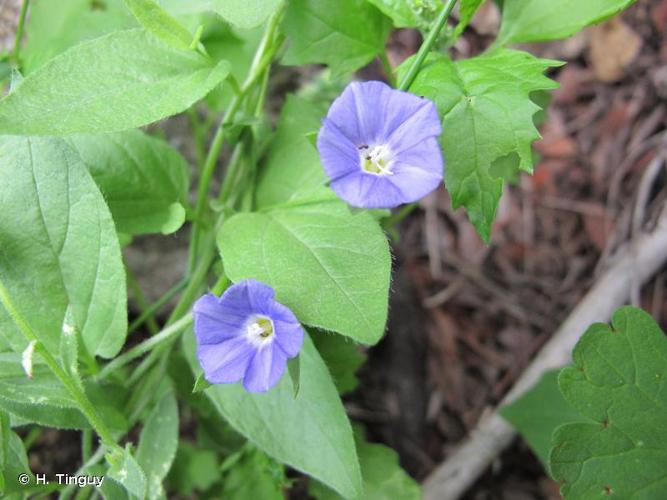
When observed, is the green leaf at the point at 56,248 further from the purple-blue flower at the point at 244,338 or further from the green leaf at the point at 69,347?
the purple-blue flower at the point at 244,338

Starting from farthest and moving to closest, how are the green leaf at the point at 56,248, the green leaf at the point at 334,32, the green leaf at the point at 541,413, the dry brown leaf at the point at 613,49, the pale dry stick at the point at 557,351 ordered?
the dry brown leaf at the point at 613,49 → the pale dry stick at the point at 557,351 → the green leaf at the point at 541,413 → the green leaf at the point at 334,32 → the green leaf at the point at 56,248

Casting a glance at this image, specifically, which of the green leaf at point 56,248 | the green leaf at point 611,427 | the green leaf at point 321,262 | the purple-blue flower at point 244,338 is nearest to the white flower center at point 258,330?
the purple-blue flower at point 244,338

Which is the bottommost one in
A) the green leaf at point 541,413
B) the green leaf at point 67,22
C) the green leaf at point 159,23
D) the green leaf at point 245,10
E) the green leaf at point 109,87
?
the green leaf at point 541,413

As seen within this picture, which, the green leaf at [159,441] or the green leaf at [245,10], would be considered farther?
the green leaf at [159,441]

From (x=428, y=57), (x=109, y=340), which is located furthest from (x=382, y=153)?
(x=109, y=340)

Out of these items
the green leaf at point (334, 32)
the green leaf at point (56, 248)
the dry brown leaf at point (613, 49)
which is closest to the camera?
the green leaf at point (56, 248)

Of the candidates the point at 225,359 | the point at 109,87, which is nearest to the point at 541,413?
the point at 225,359

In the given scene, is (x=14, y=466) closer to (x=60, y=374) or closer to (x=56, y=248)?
(x=60, y=374)
